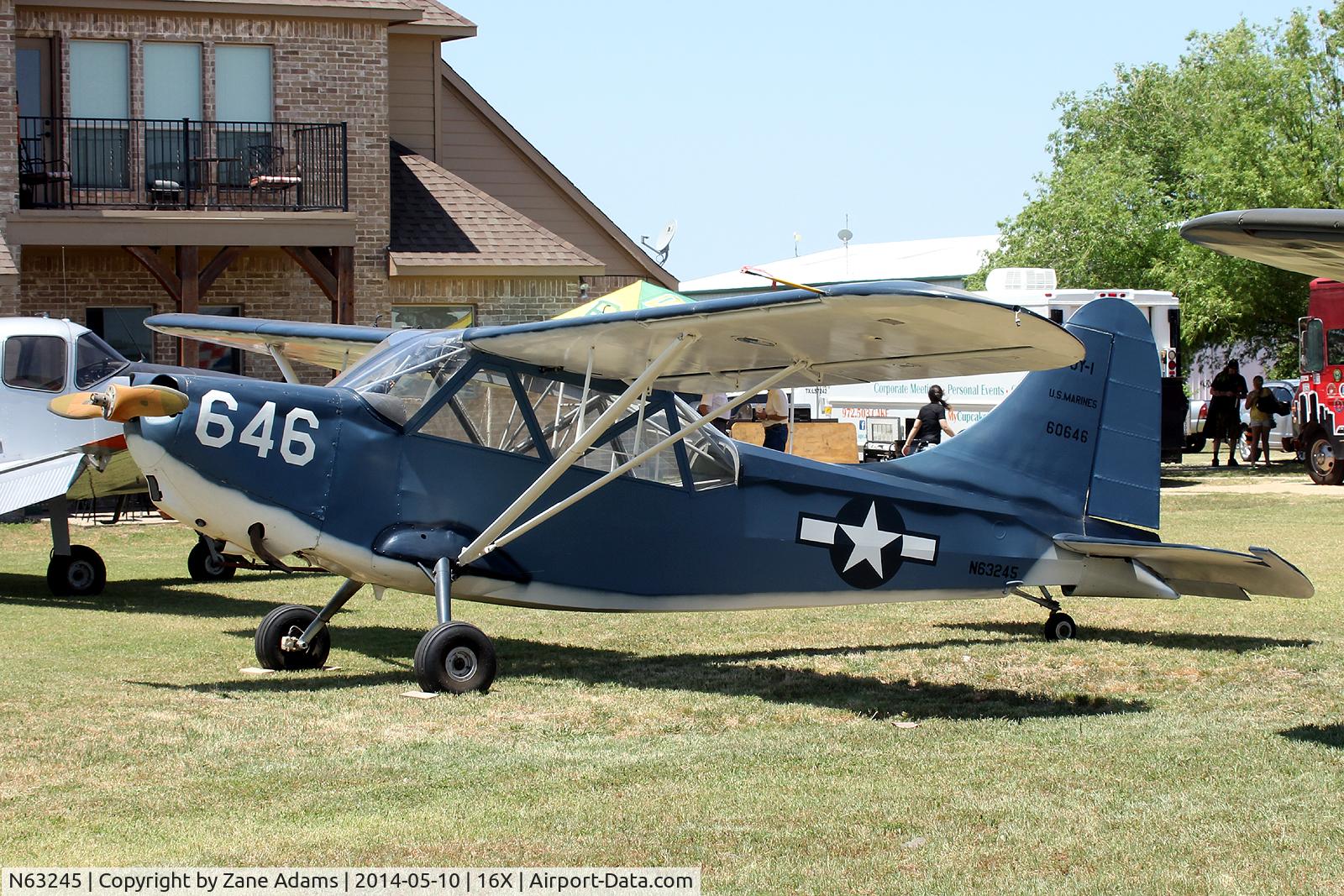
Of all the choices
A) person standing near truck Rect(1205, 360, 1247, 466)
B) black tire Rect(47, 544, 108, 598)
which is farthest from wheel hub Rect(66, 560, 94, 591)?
person standing near truck Rect(1205, 360, 1247, 466)

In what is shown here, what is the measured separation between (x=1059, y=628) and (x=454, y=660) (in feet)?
14.2

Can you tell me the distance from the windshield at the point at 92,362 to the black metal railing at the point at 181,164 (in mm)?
8302

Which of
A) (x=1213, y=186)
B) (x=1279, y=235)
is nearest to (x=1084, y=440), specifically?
(x=1279, y=235)

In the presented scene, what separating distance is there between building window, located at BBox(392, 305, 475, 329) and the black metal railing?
201 cm

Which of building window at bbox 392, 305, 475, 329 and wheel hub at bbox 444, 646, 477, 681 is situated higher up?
building window at bbox 392, 305, 475, 329

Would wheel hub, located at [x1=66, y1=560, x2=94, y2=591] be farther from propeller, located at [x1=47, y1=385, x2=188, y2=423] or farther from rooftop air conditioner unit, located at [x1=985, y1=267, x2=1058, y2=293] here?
rooftop air conditioner unit, located at [x1=985, y1=267, x2=1058, y2=293]

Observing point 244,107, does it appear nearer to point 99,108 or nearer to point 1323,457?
point 99,108

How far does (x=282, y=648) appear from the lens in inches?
373

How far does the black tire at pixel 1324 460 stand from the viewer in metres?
27.0

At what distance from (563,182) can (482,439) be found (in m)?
19.8

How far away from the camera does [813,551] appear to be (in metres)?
10.2

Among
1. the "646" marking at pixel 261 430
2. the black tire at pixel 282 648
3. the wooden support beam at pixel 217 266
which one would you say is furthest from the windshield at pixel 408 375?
the wooden support beam at pixel 217 266

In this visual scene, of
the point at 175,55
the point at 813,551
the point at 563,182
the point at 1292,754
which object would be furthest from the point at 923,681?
the point at 563,182

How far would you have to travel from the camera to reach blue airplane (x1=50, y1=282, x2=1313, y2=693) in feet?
27.8
